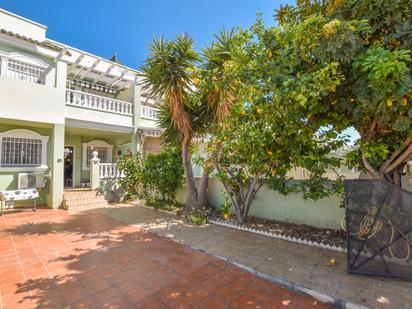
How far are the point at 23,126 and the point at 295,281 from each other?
1440cm

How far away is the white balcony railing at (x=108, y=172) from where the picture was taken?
1341 cm

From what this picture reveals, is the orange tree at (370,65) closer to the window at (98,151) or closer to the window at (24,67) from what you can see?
the window at (24,67)

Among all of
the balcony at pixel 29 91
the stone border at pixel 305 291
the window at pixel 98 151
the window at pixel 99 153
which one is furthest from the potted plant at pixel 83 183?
the stone border at pixel 305 291

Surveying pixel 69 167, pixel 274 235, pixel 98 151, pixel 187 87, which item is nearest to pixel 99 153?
pixel 98 151

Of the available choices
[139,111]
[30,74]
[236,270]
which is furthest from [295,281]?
[30,74]

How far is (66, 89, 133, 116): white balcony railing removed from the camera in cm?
1212

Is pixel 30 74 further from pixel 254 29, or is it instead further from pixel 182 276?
pixel 182 276

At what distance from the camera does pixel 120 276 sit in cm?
453

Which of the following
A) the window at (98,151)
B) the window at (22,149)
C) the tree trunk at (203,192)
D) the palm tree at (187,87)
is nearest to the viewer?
the palm tree at (187,87)

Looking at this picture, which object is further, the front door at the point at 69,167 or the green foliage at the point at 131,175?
the front door at the point at 69,167

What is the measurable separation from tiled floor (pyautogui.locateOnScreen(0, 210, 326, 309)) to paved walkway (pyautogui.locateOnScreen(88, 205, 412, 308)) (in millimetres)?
463

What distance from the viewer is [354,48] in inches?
144

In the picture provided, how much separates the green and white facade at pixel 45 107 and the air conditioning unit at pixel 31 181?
1.41 feet

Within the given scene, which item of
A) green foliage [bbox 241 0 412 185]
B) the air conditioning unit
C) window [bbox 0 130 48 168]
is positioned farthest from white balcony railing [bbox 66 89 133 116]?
green foliage [bbox 241 0 412 185]
